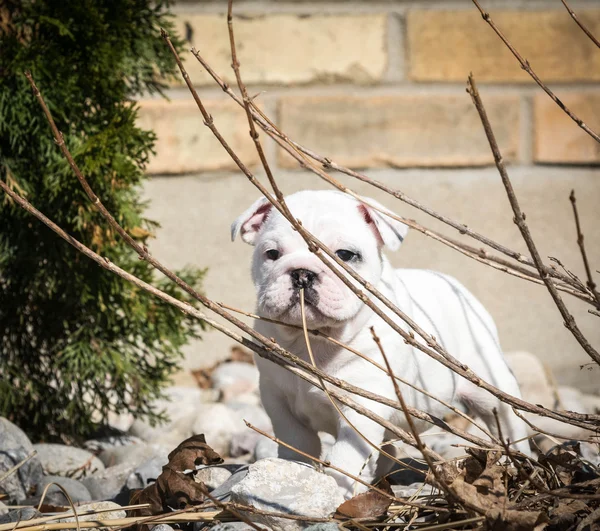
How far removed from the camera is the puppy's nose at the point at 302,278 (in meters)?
2.40

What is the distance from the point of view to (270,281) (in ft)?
8.17

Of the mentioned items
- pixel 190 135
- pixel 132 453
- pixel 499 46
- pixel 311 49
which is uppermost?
pixel 499 46

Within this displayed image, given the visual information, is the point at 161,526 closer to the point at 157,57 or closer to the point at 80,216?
the point at 80,216

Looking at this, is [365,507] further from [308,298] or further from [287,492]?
[308,298]

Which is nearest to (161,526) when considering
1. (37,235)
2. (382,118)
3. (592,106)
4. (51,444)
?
(51,444)

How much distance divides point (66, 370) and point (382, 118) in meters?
2.31

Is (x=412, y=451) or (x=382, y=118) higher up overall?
(x=382, y=118)

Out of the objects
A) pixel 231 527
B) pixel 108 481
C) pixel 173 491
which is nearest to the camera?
pixel 231 527

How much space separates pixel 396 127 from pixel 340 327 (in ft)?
7.85

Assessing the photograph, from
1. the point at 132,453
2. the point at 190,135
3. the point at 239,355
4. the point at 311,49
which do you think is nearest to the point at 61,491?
the point at 132,453

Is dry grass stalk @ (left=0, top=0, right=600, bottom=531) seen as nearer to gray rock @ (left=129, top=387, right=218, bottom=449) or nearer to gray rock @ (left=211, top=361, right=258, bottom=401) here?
gray rock @ (left=129, top=387, right=218, bottom=449)

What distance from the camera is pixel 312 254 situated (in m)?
2.51

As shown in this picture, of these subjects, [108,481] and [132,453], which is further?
[132,453]

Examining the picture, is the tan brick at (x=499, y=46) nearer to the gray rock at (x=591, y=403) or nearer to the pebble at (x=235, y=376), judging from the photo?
the gray rock at (x=591, y=403)
